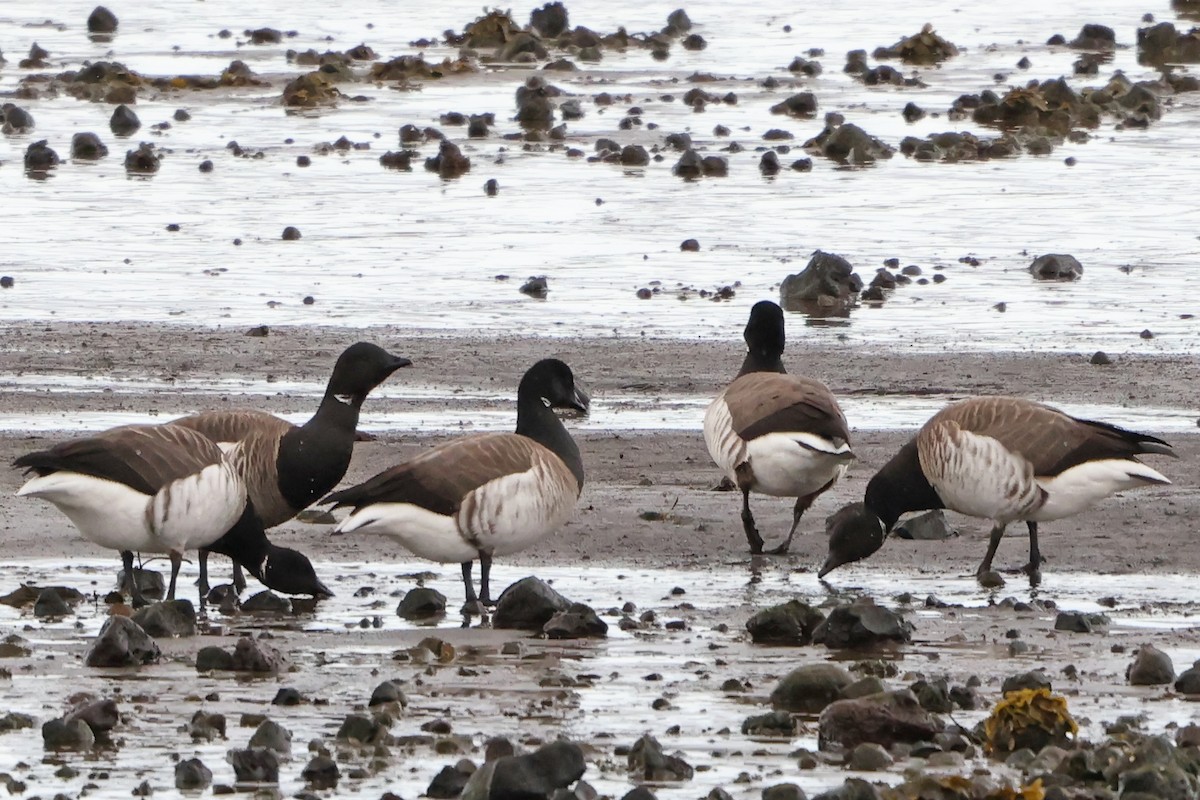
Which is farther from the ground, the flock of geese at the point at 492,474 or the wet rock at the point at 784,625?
the flock of geese at the point at 492,474

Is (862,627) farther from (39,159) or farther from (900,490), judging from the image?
(39,159)

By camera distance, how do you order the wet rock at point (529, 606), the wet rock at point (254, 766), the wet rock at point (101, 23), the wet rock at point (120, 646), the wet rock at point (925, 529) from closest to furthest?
1. the wet rock at point (254, 766)
2. the wet rock at point (120, 646)
3. the wet rock at point (529, 606)
4. the wet rock at point (925, 529)
5. the wet rock at point (101, 23)

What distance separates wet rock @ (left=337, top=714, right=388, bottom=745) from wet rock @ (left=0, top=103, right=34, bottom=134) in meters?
22.6

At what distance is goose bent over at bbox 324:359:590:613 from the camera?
9.88 m

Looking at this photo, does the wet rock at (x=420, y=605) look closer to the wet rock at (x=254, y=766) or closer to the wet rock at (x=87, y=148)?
the wet rock at (x=254, y=766)

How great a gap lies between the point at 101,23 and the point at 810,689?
35755 mm

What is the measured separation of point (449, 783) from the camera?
6.62 meters

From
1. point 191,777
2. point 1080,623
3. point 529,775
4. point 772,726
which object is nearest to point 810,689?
point 772,726

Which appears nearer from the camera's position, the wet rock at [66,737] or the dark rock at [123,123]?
the wet rock at [66,737]

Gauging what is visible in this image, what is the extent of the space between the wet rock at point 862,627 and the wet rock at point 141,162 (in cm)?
1779

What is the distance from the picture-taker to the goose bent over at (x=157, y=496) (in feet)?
31.6

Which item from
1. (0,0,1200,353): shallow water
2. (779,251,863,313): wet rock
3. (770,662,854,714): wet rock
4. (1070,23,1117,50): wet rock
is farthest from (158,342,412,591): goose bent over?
(1070,23,1117,50): wet rock

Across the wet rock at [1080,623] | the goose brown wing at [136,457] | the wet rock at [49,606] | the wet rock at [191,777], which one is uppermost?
the goose brown wing at [136,457]

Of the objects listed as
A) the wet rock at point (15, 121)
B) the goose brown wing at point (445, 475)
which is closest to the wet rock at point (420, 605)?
the goose brown wing at point (445, 475)
